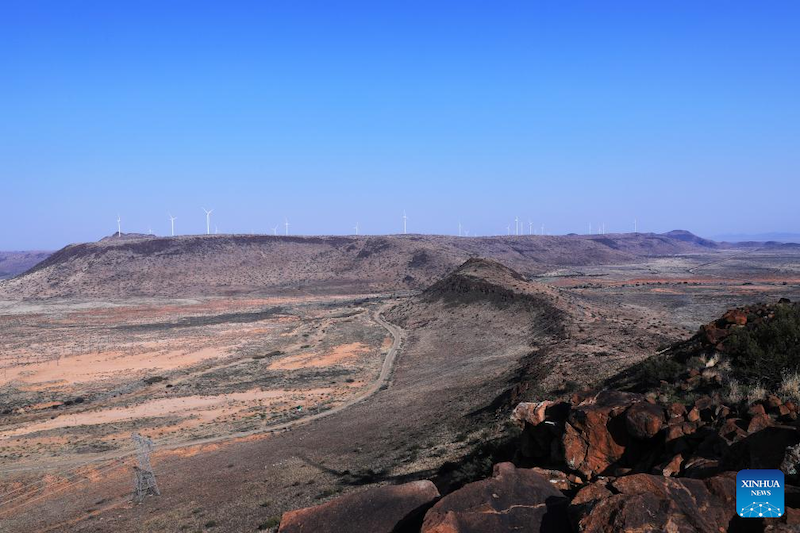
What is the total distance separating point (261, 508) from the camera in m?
14.9

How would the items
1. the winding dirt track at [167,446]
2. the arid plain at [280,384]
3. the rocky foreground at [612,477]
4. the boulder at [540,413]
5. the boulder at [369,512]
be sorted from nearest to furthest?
the rocky foreground at [612,477] < the boulder at [369,512] < the boulder at [540,413] < the arid plain at [280,384] < the winding dirt track at [167,446]

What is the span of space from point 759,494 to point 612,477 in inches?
104

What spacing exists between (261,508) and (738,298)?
58.6 metres

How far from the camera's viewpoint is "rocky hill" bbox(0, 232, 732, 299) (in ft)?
363

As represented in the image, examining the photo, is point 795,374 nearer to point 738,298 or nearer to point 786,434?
point 786,434

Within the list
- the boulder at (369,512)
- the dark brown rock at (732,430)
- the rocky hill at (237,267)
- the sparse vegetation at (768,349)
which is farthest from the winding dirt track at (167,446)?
the rocky hill at (237,267)

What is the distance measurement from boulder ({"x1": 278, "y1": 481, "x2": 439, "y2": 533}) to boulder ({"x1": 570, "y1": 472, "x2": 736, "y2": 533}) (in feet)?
9.06

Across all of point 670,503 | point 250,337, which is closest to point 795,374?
point 670,503

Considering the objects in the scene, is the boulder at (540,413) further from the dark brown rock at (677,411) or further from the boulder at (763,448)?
the boulder at (763,448)

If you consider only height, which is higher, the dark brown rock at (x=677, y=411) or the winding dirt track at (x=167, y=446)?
the dark brown rock at (x=677, y=411)

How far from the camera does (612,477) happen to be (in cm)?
950

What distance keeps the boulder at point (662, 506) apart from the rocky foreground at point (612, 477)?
0.05 ft

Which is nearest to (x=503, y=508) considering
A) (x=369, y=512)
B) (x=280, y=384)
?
(x=369, y=512)

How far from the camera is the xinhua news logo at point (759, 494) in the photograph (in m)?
6.93
